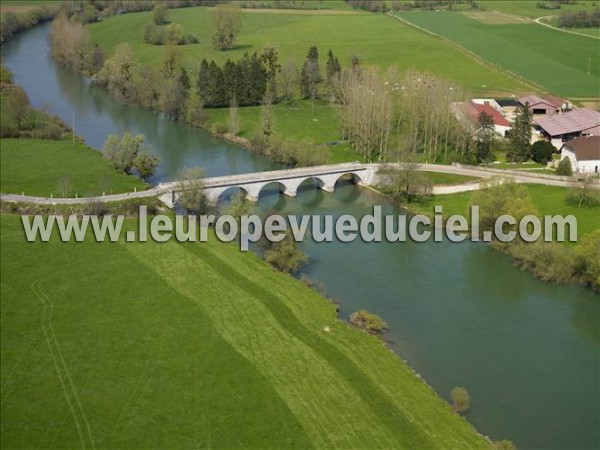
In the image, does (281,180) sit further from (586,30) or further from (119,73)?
(586,30)

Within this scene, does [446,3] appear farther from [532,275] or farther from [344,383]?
[344,383]

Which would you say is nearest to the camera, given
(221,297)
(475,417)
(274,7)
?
(475,417)

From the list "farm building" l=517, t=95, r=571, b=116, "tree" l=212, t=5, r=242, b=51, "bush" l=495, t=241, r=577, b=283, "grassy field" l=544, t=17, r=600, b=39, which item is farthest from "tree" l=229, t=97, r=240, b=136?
"grassy field" l=544, t=17, r=600, b=39

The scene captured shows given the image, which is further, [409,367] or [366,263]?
[366,263]

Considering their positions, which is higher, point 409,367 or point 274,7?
point 274,7

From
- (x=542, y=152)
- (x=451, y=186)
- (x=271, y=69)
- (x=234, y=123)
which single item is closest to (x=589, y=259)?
(x=451, y=186)

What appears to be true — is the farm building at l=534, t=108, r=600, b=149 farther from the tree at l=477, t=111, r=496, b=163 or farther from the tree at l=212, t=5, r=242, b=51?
the tree at l=212, t=5, r=242, b=51

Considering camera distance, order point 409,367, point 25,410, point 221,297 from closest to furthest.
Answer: point 25,410 < point 409,367 < point 221,297

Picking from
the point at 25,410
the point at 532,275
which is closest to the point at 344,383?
the point at 25,410
